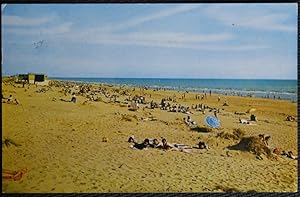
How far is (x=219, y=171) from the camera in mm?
3607

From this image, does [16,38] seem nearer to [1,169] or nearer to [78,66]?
[78,66]

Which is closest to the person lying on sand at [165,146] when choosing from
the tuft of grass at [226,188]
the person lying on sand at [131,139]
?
the person lying on sand at [131,139]

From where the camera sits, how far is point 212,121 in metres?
3.67

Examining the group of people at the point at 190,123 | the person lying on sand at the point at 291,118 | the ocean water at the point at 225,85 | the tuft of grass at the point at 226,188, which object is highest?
the ocean water at the point at 225,85

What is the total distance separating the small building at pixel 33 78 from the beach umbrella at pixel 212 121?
47.7 inches

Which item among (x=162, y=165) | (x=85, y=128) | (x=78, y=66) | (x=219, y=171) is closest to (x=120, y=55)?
(x=78, y=66)

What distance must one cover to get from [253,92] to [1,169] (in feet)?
6.22

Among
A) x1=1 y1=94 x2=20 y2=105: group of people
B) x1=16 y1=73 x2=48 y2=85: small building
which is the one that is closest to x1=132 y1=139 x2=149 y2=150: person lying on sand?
x1=16 y1=73 x2=48 y2=85: small building

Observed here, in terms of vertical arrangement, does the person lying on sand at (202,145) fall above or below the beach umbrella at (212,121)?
below

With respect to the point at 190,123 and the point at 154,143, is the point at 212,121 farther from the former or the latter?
the point at 154,143

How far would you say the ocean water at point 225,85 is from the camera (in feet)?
11.8

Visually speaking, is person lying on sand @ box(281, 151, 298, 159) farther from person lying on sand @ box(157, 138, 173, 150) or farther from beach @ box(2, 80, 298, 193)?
person lying on sand @ box(157, 138, 173, 150)

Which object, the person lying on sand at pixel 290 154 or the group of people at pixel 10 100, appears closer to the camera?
the group of people at pixel 10 100

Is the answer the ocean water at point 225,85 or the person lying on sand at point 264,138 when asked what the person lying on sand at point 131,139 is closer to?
the ocean water at point 225,85
